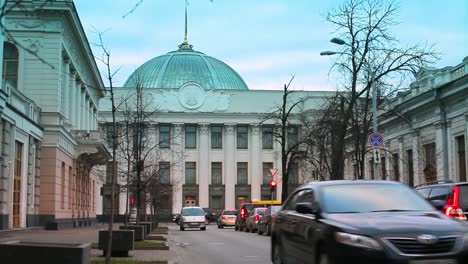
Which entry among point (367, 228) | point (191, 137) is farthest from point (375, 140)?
point (191, 137)

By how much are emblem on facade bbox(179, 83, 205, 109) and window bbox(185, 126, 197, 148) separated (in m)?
3.12

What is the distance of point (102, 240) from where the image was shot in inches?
641

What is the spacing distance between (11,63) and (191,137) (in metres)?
52.1

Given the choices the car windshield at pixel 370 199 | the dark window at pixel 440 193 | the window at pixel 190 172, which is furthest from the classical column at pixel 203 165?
the car windshield at pixel 370 199

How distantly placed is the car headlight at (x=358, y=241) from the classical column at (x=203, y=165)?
79.0 meters

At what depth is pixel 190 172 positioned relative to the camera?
288 feet

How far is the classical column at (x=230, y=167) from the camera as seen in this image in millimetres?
87125

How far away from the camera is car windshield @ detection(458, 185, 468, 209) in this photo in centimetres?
1500

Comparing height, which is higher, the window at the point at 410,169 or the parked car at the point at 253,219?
the window at the point at 410,169

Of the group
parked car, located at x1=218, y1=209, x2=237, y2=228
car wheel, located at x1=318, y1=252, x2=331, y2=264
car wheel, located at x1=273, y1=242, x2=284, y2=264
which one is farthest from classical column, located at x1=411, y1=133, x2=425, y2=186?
car wheel, located at x1=318, y1=252, x2=331, y2=264

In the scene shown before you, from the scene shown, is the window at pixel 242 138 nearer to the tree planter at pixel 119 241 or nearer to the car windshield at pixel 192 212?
the car windshield at pixel 192 212

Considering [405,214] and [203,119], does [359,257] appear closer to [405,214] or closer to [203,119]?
[405,214]

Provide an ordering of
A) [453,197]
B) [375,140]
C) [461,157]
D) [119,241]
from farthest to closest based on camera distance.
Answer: [461,157], [375,140], [119,241], [453,197]

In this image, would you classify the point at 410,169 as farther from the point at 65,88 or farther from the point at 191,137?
the point at 191,137
